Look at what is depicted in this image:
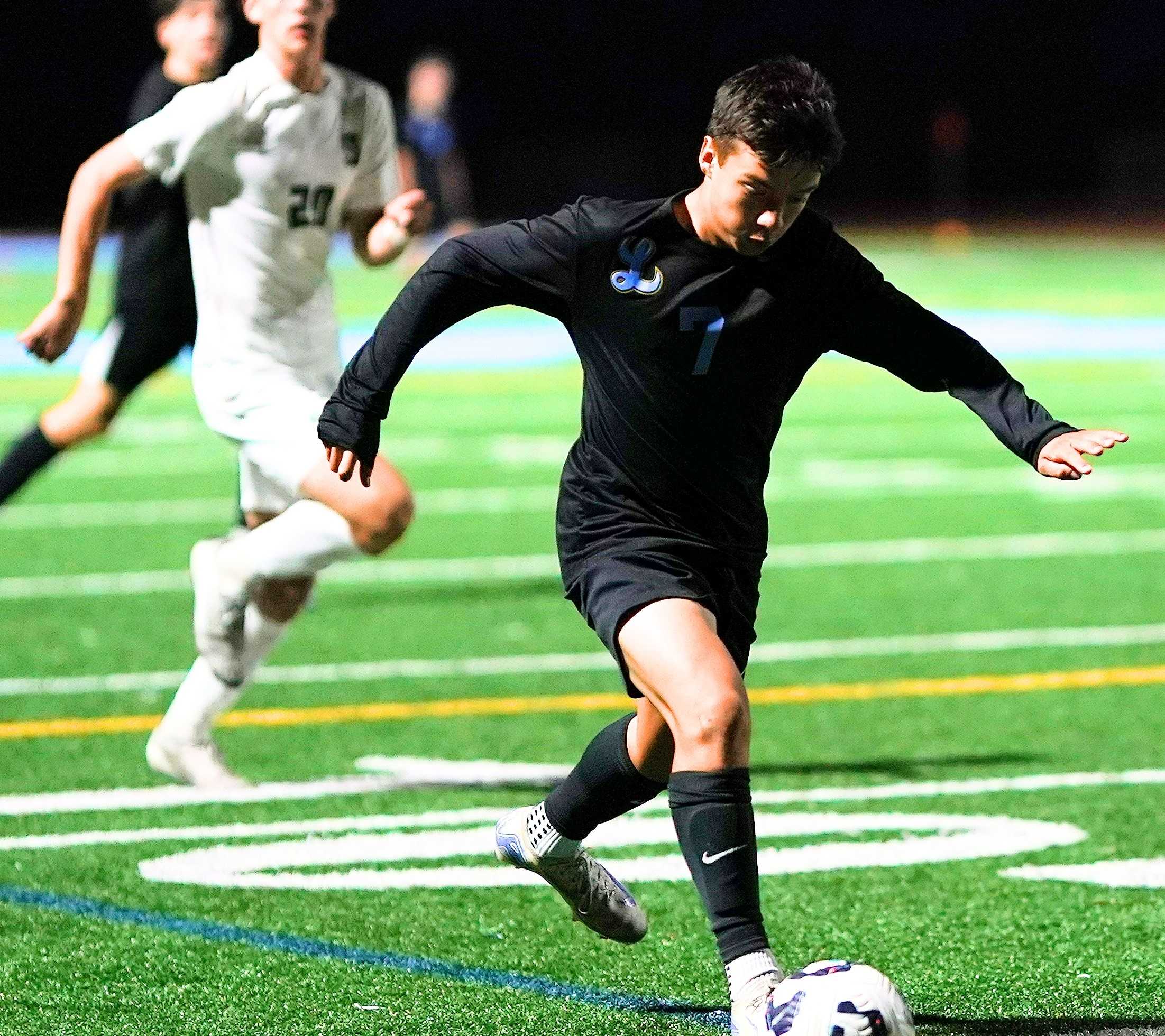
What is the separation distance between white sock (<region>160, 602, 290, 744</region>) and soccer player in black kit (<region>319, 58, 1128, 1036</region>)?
83.1 inches

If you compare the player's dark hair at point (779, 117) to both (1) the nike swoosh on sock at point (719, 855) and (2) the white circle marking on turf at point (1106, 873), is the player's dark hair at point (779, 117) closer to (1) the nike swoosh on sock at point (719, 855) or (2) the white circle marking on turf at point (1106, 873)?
(1) the nike swoosh on sock at point (719, 855)

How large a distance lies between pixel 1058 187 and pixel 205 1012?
1797 inches

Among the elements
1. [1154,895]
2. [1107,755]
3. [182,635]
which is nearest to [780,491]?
[182,635]

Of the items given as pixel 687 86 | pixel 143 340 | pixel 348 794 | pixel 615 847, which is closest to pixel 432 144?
pixel 687 86

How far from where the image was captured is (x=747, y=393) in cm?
442

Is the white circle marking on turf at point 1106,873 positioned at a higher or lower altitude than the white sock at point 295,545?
lower

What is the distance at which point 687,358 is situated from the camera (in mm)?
4383

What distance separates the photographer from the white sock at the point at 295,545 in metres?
6.21

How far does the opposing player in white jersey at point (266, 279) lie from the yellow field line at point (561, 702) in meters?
0.86

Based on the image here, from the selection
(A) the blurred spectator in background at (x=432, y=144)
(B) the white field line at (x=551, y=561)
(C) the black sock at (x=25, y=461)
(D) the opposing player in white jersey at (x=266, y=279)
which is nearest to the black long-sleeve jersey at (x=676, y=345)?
(D) the opposing player in white jersey at (x=266, y=279)

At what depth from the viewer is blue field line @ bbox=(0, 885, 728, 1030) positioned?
14.5ft

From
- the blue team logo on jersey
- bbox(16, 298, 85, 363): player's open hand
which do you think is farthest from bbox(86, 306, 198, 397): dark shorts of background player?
the blue team logo on jersey

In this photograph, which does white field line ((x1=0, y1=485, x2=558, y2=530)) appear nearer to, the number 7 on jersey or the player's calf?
the player's calf

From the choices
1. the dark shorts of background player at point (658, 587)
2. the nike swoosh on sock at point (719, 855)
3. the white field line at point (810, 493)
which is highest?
the dark shorts of background player at point (658, 587)
